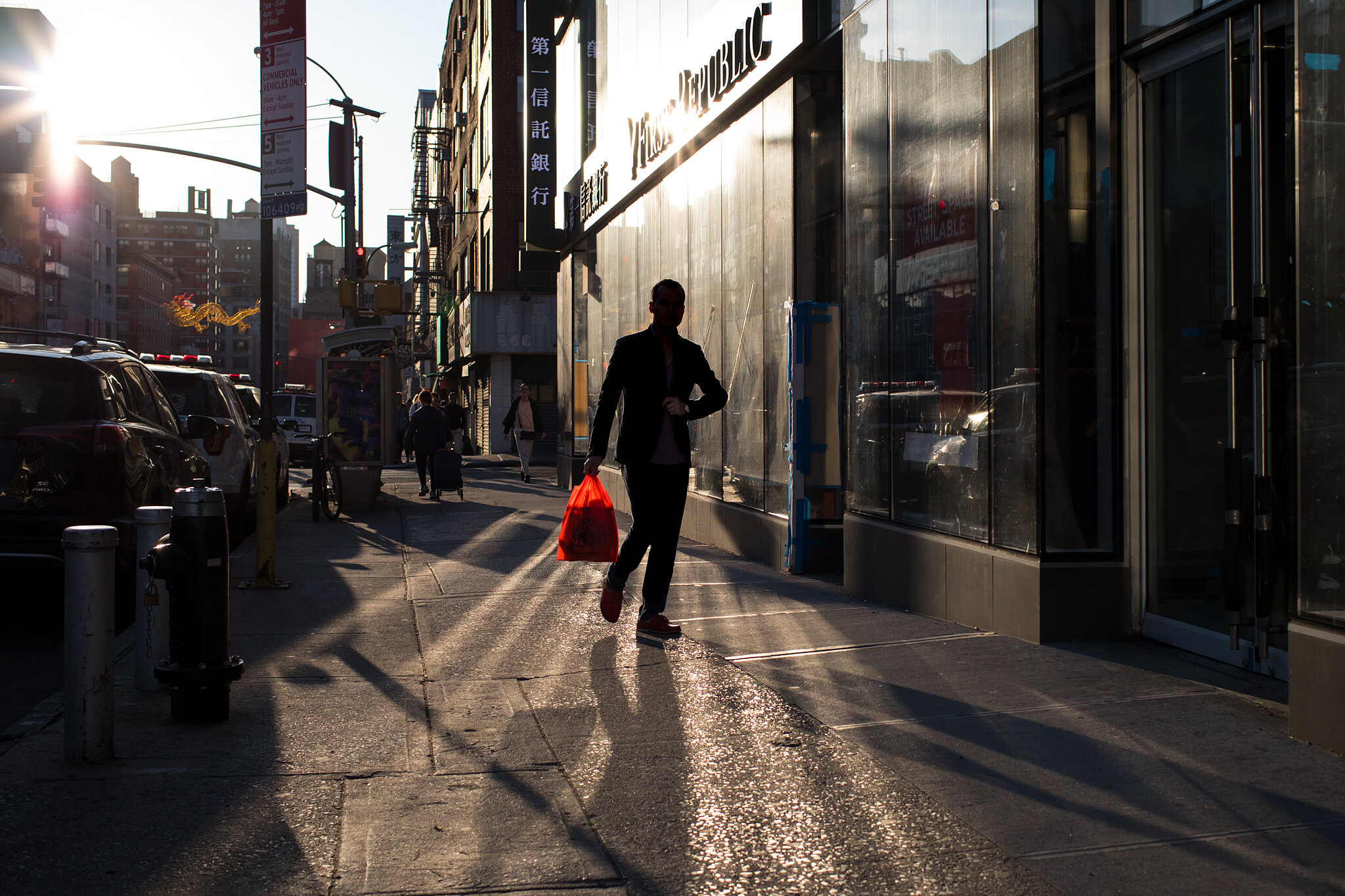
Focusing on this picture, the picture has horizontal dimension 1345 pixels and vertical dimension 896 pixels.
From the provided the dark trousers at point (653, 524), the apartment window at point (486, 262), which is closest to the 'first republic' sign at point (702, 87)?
the dark trousers at point (653, 524)

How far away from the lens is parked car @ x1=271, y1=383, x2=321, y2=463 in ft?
98.1

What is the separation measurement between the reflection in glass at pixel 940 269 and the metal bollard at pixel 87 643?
442cm

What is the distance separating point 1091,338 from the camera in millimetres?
6051

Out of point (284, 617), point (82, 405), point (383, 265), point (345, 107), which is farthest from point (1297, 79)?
point (383, 265)

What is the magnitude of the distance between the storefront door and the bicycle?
1074cm

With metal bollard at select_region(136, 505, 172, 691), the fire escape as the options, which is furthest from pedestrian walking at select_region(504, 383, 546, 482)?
the fire escape

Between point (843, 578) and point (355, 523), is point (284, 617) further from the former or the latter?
point (355, 523)

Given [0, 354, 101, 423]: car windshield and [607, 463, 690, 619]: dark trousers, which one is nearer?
[607, 463, 690, 619]: dark trousers

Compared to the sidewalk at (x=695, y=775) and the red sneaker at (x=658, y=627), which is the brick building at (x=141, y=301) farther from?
the sidewalk at (x=695, y=775)

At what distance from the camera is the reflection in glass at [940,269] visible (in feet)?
22.0

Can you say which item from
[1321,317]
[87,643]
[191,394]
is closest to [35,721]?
[87,643]

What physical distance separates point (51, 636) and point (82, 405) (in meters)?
1.42

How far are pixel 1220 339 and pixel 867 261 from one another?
305 cm

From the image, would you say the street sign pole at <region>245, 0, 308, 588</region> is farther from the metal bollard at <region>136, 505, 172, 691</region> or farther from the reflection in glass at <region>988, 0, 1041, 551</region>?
the reflection in glass at <region>988, 0, 1041, 551</region>
